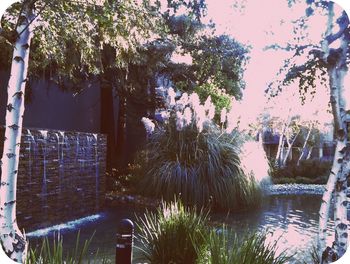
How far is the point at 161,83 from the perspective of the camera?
6.86 metres

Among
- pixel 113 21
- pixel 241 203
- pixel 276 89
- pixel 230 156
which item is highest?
pixel 113 21

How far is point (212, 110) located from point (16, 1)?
3.42m

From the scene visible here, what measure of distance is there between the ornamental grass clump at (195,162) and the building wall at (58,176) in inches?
23.0

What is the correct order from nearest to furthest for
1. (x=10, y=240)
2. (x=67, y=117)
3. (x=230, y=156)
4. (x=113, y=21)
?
(x=10, y=240) → (x=113, y=21) → (x=230, y=156) → (x=67, y=117)

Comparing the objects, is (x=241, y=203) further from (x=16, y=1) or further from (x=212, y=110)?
(x=16, y=1)

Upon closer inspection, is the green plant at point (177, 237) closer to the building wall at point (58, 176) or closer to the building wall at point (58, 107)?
the building wall at point (58, 176)

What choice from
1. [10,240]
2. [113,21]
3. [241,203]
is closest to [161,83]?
[241,203]

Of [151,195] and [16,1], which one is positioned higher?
[16,1]

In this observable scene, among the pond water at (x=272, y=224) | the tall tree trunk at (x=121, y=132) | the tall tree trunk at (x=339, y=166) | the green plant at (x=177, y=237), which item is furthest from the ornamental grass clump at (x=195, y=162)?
the tall tree trunk at (x=339, y=166)

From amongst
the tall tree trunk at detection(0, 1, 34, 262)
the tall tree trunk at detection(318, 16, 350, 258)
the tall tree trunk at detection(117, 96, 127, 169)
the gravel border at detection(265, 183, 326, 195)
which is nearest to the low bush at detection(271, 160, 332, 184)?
the gravel border at detection(265, 183, 326, 195)

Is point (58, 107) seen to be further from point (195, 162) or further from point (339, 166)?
point (339, 166)

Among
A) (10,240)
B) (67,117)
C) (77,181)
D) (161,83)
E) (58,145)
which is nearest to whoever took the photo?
(10,240)

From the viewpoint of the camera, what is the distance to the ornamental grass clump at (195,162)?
4969mm

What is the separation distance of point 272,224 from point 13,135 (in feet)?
9.83
